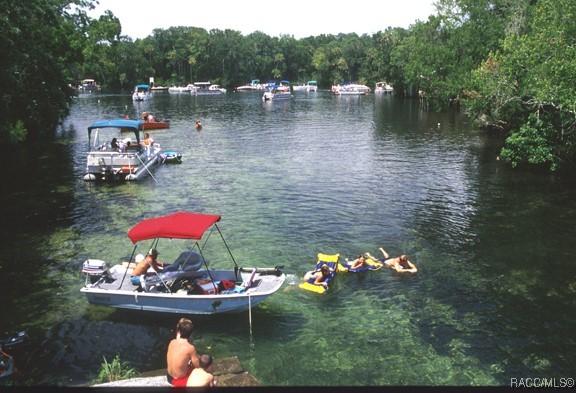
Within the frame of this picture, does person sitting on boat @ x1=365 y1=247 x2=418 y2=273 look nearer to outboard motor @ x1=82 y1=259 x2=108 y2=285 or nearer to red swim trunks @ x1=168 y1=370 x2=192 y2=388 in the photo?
outboard motor @ x1=82 y1=259 x2=108 y2=285

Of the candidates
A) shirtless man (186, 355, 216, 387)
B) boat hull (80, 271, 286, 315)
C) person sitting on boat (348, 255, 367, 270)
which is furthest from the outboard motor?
person sitting on boat (348, 255, 367, 270)

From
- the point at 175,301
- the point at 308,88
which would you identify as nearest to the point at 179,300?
the point at 175,301

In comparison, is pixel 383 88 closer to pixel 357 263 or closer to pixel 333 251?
pixel 333 251

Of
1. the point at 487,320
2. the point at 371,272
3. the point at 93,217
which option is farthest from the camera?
the point at 93,217

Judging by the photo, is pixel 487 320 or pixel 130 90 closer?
pixel 487 320

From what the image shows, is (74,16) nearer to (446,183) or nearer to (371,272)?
(446,183)

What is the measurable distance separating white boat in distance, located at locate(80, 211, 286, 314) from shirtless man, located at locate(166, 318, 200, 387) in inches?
185

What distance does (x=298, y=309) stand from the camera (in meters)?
19.1

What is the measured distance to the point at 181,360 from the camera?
12.2 meters

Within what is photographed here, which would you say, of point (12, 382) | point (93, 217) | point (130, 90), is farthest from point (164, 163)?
point (130, 90)

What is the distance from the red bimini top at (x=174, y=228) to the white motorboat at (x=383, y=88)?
135664mm

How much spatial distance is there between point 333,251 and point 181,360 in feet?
43.4

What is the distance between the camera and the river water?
15945mm

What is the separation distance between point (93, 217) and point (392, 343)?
2010 centimetres
